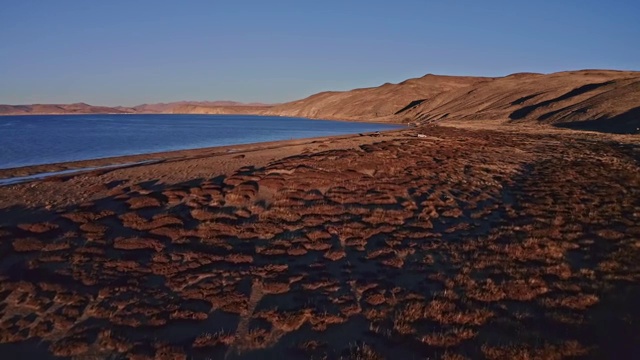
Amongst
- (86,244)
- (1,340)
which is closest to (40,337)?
(1,340)

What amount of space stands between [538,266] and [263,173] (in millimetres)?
20616

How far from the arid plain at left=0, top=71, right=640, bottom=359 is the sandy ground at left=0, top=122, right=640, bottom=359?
56 millimetres

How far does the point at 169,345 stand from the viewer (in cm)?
891

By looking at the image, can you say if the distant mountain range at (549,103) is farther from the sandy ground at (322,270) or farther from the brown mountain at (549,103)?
the sandy ground at (322,270)

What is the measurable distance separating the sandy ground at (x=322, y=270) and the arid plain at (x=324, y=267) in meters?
0.06

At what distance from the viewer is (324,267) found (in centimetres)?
1326

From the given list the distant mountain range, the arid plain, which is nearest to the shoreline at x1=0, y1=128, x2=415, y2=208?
the arid plain

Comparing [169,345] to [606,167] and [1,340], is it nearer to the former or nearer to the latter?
[1,340]

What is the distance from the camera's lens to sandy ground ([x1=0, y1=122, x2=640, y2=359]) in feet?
29.7

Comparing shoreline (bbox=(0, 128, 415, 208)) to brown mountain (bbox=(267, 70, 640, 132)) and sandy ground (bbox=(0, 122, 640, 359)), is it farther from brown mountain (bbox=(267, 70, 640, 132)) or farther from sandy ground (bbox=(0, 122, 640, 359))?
brown mountain (bbox=(267, 70, 640, 132))

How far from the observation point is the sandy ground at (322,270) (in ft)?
29.7

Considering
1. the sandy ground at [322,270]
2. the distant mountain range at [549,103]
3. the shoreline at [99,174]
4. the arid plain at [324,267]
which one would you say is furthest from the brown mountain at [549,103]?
the shoreline at [99,174]

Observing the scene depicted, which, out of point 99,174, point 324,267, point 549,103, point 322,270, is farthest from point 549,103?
point 322,270

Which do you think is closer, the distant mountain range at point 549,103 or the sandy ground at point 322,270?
the sandy ground at point 322,270
